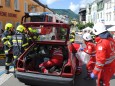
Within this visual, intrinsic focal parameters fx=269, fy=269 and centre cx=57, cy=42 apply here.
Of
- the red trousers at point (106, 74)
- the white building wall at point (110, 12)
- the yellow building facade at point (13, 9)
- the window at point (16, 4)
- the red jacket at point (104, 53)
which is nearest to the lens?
the red jacket at point (104, 53)

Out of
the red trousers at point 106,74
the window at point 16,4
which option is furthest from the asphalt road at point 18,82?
the window at point 16,4

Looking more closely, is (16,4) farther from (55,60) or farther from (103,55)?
(103,55)

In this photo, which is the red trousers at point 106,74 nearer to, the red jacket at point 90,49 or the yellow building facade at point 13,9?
the red jacket at point 90,49

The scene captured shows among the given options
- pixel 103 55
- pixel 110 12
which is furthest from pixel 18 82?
pixel 110 12

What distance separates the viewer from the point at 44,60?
24.8ft

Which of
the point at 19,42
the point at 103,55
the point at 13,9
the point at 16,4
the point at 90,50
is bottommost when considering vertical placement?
the point at 90,50

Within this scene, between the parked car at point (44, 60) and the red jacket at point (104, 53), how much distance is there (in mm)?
1569

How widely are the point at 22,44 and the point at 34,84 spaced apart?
2.01 metres

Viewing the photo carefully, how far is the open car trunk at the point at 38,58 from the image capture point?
7.13m

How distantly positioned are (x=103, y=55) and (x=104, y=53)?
40mm

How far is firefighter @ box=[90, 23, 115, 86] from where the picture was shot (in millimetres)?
4793

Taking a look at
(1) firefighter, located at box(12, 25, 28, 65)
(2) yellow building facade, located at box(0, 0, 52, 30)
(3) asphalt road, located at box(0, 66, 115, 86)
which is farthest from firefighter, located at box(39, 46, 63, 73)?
(2) yellow building facade, located at box(0, 0, 52, 30)

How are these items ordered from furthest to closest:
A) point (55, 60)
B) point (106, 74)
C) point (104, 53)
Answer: point (55, 60) → point (106, 74) → point (104, 53)

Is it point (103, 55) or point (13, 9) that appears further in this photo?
point (13, 9)
